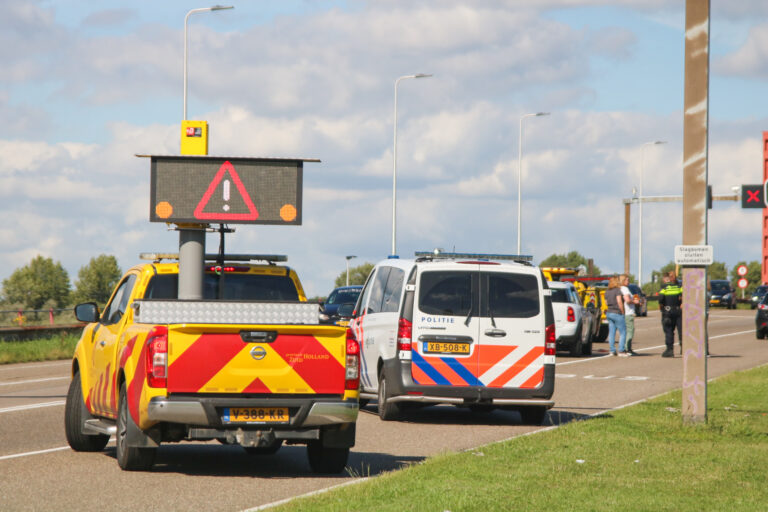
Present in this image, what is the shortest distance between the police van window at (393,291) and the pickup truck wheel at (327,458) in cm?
497

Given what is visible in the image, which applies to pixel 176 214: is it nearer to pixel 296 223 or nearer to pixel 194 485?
pixel 296 223

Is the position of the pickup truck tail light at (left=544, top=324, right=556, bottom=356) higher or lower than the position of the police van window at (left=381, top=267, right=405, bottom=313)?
lower

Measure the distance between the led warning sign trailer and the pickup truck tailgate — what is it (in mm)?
2558

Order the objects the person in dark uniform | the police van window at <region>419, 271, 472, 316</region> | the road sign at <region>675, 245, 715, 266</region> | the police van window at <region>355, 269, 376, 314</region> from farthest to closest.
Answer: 1. the person in dark uniform
2. the police van window at <region>355, 269, 376, 314</region>
3. the police van window at <region>419, 271, 472, 316</region>
4. the road sign at <region>675, 245, 715, 266</region>

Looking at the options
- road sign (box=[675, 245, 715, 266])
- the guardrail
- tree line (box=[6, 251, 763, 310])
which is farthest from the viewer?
tree line (box=[6, 251, 763, 310])

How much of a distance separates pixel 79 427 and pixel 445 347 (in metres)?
5.02

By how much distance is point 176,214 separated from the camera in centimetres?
1223

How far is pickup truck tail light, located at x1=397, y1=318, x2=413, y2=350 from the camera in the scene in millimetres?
15203

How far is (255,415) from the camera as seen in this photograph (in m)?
9.90

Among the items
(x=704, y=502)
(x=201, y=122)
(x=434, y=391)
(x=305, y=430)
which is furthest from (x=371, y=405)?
(x=704, y=502)

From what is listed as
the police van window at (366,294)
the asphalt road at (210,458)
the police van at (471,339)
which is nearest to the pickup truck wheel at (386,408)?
the police van at (471,339)

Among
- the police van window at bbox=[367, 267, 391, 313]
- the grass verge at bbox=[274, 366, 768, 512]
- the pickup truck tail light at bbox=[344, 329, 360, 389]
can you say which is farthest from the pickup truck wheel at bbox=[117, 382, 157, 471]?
the police van window at bbox=[367, 267, 391, 313]

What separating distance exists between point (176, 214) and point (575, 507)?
5485 mm

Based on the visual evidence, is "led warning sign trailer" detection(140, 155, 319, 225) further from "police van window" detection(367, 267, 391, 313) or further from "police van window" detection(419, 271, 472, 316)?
"police van window" detection(367, 267, 391, 313)
